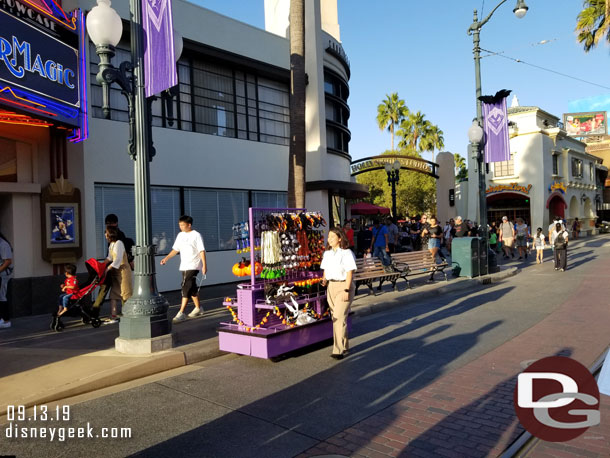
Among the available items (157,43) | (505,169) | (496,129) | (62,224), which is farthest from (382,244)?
(505,169)

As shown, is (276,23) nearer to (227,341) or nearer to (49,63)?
(49,63)

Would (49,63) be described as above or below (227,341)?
above

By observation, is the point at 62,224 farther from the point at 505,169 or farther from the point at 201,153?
the point at 505,169

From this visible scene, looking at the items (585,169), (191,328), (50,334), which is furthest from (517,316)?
(585,169)

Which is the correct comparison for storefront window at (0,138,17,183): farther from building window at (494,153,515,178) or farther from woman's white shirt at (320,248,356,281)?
building window at (494,153,515,178)

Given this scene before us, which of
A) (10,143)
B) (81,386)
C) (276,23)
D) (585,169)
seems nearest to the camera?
(81,386)

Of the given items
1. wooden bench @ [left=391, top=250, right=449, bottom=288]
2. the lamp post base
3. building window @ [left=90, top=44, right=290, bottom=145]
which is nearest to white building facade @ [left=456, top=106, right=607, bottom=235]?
wooden bench @ [left=391, top=250, right=449, bottom=288]

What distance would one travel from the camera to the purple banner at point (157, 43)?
6.69 metres

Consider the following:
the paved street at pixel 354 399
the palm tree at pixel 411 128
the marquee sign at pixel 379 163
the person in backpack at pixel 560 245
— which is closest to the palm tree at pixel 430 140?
the palm tree at pixel 411 128

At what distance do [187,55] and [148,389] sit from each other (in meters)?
10.6

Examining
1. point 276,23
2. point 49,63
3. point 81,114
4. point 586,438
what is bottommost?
point 586,438

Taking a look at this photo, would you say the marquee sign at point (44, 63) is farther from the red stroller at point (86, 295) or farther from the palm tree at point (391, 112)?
the palm tree at point (391, 112)

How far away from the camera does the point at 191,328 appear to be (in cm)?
782

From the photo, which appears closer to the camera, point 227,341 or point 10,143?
point 227,341
